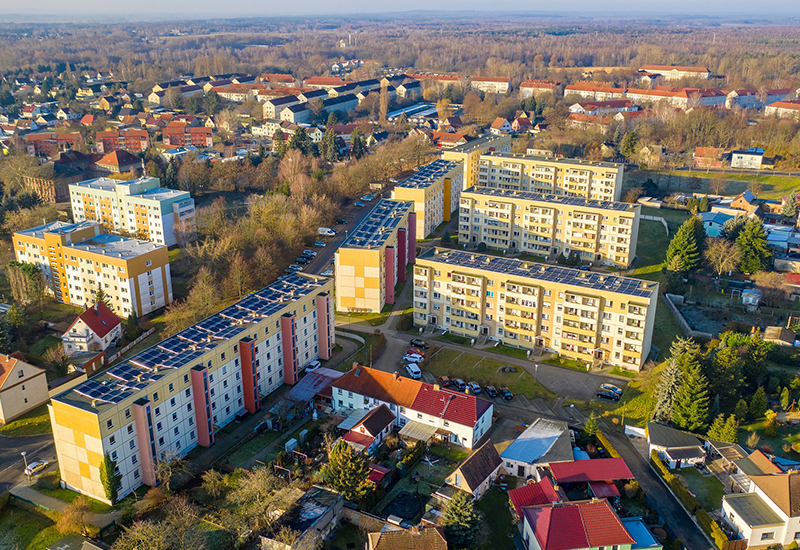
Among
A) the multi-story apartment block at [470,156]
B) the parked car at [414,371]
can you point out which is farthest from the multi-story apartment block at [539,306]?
the multi-story apartment block at [470,156]

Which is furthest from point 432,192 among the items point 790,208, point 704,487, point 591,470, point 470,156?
point 704,487

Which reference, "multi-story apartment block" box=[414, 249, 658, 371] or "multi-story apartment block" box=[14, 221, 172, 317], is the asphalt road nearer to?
"multi-story apartment block" box=[14, 221, 172, 317]

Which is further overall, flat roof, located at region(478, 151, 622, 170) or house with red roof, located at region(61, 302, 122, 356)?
flat roof, located at region(478, 151, 622, 170)

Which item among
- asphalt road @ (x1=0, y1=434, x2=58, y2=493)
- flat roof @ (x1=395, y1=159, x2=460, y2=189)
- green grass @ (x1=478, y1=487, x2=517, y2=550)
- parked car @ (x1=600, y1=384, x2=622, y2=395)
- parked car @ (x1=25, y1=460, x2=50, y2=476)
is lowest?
asphalt road @ (x1=0, y1=434, x2=58, y2=493)

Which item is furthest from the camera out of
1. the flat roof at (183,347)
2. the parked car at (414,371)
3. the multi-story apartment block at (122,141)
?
the multi-story apartment block at (122,141)

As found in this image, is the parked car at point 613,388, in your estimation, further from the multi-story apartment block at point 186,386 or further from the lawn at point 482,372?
the multi-story apartment block at point 186,386

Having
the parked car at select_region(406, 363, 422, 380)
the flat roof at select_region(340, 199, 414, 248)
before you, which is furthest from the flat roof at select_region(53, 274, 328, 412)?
the parked car at select_region(406, 363, 422, 380)
